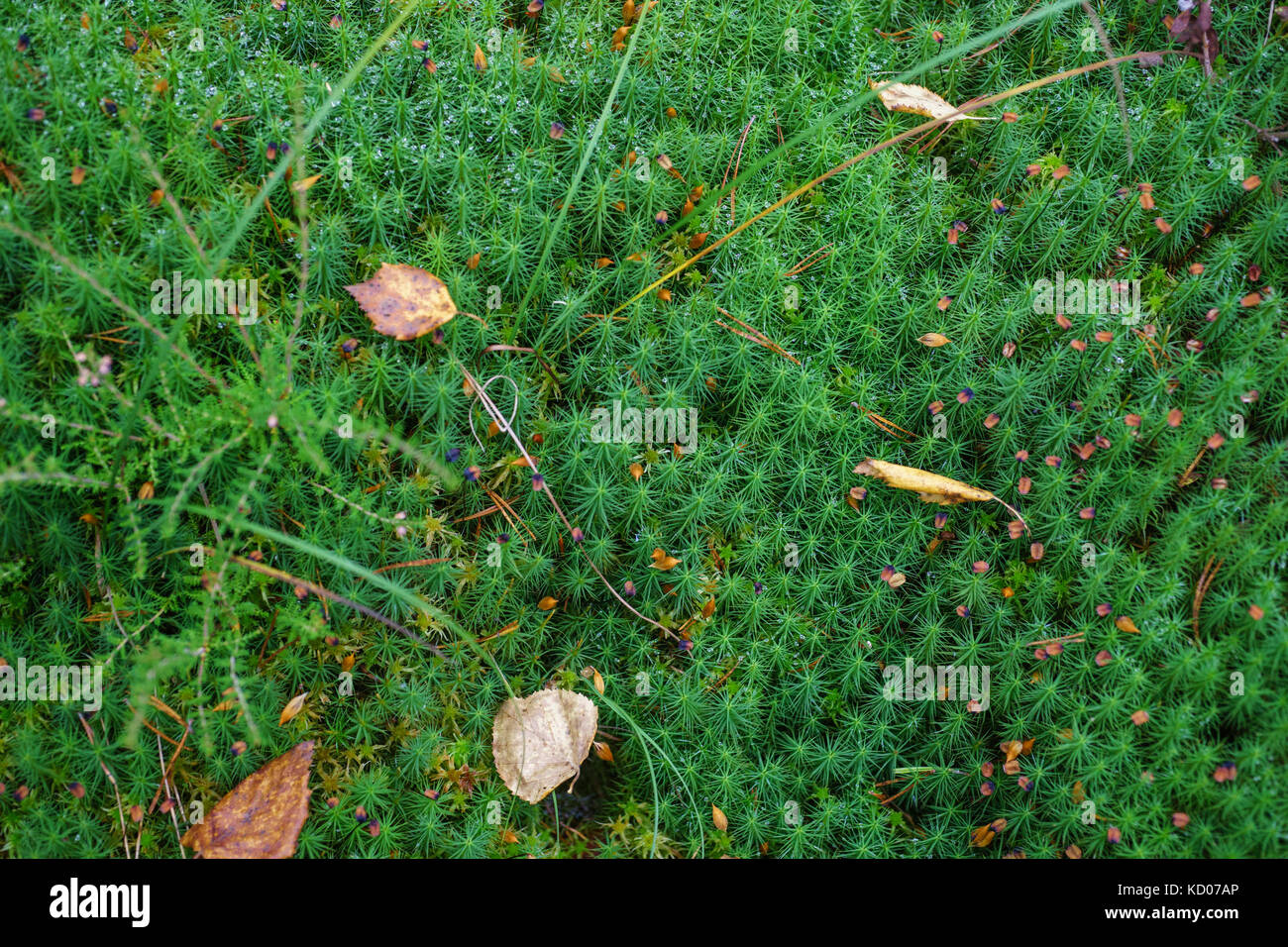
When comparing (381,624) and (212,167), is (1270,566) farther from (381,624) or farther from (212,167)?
(212,167)

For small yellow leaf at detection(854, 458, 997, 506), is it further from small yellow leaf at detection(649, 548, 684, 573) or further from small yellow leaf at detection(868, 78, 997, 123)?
small yellow leaf at detection(868, 78, 997, 123)

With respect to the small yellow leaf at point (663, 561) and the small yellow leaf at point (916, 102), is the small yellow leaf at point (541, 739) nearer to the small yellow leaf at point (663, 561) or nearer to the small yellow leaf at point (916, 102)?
the small yellow leaf at point (663, 561)

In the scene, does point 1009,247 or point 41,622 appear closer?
point 41,622

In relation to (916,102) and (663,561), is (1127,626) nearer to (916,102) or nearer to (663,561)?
(663,561)

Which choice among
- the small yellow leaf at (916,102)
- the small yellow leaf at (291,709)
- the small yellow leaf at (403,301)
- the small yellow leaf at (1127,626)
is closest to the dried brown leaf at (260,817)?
the small yellow leaf at (291,709)

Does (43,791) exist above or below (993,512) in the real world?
below

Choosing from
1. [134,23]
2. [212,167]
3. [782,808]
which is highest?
[134,23]

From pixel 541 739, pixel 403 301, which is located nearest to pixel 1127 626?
pixel 541 739

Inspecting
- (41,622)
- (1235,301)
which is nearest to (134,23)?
(41,622)
